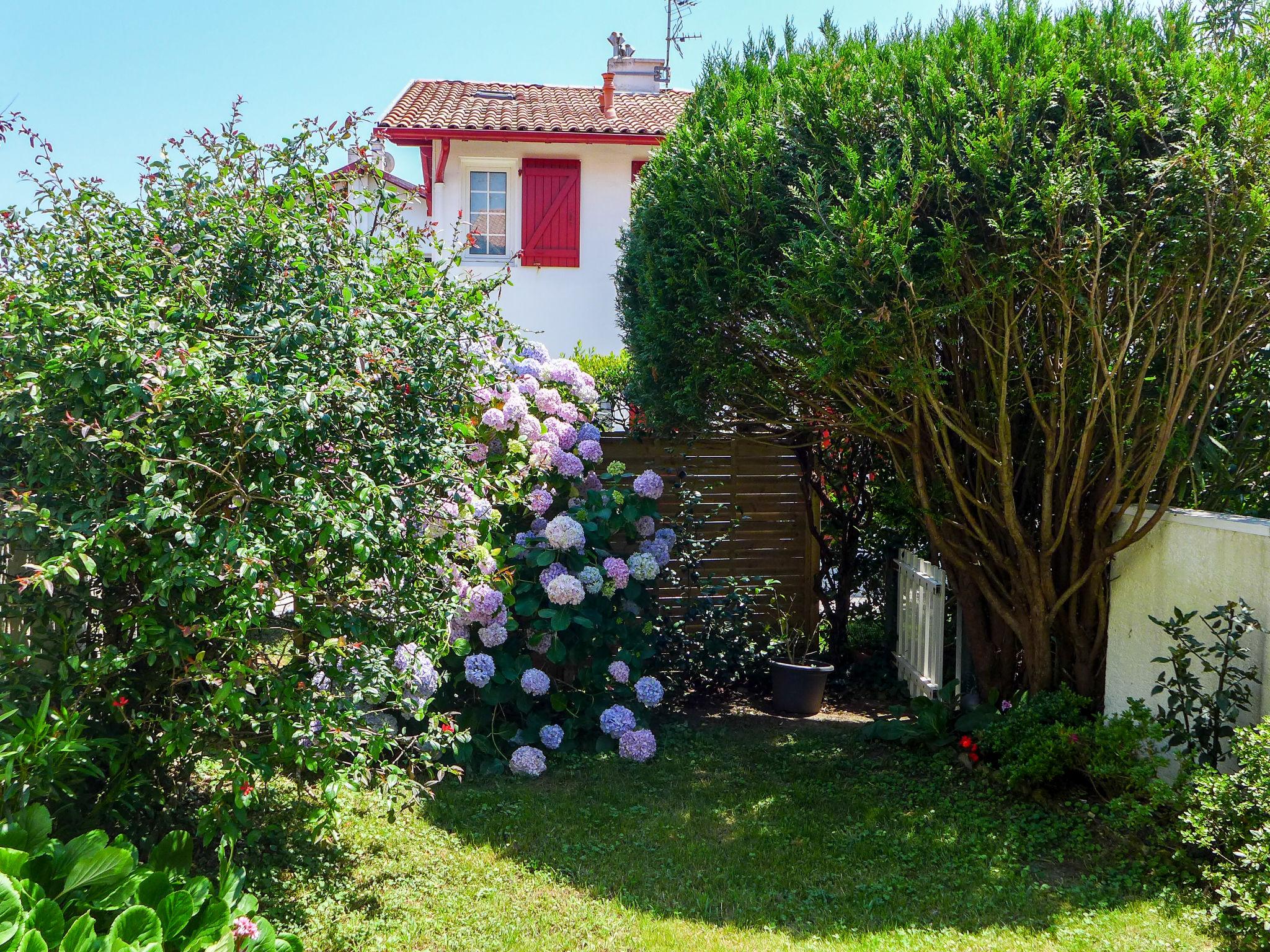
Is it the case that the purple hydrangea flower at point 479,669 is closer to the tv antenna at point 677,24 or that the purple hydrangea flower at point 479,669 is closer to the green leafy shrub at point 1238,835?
the green leafy shrub at point 1238,835

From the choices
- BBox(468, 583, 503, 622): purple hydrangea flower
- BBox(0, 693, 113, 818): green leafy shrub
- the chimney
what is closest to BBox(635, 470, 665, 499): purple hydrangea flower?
BBox(468, 583, 503, 622): purple hydrangea flower

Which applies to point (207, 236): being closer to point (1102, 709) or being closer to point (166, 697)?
point (166, 697)

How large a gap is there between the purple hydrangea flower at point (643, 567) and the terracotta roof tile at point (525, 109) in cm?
793

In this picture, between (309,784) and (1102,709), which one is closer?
(309,784)

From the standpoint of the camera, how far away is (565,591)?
5457mm

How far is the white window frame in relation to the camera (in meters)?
13.3

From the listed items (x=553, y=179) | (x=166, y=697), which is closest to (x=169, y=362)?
(x=166, y=697)

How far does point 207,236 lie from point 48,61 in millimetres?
3376

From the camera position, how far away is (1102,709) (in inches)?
202

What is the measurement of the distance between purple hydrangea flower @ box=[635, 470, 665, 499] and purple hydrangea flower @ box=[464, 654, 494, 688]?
60.7 inches

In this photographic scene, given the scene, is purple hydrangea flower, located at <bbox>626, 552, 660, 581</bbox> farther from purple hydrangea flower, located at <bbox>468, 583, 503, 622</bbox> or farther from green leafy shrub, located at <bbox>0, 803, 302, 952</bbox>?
green leafy shrub, located at <bbox>0, 803, 302, 952</bbox>

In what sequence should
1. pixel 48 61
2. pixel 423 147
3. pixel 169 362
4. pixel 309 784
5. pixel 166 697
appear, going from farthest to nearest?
pixel 423 147 < pixel 48 61 < pixel 309 784 < pixel 166 697 < pixel 169 362

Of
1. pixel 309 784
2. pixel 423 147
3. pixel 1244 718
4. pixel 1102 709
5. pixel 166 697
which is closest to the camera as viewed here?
pixel 166 697

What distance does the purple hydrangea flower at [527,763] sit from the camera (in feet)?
17.3
